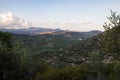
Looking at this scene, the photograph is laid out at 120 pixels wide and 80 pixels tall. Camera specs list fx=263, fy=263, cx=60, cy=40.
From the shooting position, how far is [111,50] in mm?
30562

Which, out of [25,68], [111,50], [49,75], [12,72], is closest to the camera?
[49,75]

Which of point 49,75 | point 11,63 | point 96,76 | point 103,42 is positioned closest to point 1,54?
point 11,63

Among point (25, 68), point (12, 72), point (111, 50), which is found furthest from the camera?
point (111, 50)

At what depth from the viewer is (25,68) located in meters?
28.7

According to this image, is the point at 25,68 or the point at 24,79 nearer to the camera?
the point at 24,79

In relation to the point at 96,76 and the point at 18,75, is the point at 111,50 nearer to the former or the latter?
the point at 96,76

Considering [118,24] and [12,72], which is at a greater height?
[118,24]

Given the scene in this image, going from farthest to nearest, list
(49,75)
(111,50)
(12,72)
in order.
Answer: (111,50), (12,72), (49,75)

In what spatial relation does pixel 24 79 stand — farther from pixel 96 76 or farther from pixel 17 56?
pixel 96 76

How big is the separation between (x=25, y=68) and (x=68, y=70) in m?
5.78

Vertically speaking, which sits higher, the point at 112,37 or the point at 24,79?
the point at 112,37

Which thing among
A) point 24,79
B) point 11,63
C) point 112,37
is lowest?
point 24,79

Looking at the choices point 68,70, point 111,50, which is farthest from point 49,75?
point 111,50

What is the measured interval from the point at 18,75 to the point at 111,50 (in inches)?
440
